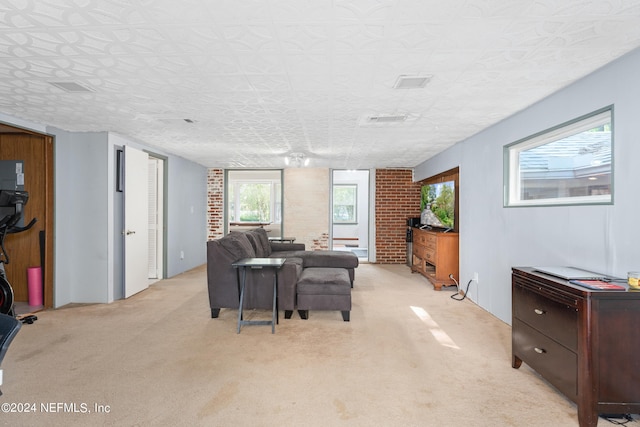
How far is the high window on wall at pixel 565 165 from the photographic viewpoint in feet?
7.84

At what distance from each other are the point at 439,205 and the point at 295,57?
456 centimetres

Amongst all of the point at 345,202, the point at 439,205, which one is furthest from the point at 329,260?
the point at 345,202

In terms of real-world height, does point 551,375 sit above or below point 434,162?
below

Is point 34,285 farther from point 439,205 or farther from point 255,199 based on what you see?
point 255,199

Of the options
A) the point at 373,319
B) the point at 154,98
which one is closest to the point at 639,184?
the point at 373,319

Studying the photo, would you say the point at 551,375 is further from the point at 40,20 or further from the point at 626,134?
the point at 40,20

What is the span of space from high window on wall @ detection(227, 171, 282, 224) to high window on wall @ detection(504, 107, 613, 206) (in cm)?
716

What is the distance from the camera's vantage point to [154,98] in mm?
2998

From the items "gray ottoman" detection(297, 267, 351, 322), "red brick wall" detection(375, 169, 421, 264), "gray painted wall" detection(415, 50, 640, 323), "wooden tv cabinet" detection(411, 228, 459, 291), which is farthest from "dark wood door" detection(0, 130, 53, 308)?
"red brick wall" detection(375, 169, 421, 264)

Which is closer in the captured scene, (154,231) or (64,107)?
(64,107)

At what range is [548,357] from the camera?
2158 millimetres

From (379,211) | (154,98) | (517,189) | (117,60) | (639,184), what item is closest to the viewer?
(639,184)

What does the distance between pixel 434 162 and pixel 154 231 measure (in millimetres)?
5261

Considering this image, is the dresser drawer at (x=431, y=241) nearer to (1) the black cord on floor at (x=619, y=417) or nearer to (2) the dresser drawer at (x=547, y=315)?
(2) the dresser drawer at (x=547, y=315)
